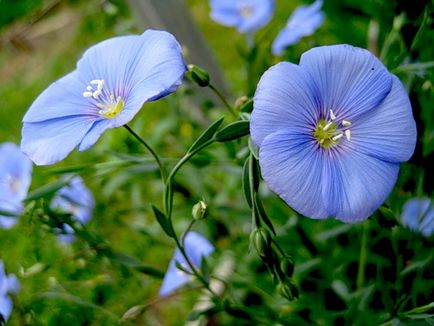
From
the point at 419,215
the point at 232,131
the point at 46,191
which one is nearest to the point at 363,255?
the point at 419,215

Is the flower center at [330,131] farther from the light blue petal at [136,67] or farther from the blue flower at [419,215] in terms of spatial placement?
the blue flower at [419,215]

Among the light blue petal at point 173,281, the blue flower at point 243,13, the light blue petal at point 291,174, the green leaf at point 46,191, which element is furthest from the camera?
the blue flower at point 243,13

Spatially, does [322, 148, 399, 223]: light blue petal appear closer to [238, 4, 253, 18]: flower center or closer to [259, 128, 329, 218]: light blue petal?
[259, 128, 329, 218]: light blue petal

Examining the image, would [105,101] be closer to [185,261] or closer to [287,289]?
[287,289]

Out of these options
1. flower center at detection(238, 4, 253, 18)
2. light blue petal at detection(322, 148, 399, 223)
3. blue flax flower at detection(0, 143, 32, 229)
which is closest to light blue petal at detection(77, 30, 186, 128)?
light blue petal at detection(322, 148, 399, 223)

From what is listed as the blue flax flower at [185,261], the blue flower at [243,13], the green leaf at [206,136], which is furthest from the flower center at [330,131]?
the blue flower at [243,13]

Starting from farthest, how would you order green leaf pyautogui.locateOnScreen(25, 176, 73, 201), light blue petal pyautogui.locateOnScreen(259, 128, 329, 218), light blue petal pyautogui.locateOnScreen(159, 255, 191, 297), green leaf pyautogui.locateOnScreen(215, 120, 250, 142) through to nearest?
light blue petal pyautogui.locateOnScreen(159, 255, 191, 297) < green leaf pyautogui.locateOnScreen(25, 176, 73, 201) < green leaf pyautogui.locateOnScreen(215, 120, 250, 142) < light blue petal pyautogui.locateOnScreen(259, 128, 329, 218)

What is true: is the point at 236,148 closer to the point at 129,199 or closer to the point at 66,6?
the point at 129,199
